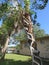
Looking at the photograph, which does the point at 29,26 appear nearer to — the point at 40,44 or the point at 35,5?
the point at 35,5

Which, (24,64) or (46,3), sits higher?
(46,3)

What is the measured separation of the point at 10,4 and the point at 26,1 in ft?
5.18

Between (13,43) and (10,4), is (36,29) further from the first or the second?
(10,4)

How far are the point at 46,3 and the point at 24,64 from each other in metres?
10.8

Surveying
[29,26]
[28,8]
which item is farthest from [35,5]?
[29,26]

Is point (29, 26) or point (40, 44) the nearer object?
point (29, 26)

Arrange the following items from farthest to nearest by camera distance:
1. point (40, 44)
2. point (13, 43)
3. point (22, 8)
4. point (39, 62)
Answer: point (13, 43)
point (40, 44)
point (22, 8)
point (39, 62)

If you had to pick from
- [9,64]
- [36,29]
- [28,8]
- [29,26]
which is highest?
[36,29]

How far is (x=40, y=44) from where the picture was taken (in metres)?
34.8

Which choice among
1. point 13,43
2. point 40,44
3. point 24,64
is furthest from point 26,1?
point 13,43

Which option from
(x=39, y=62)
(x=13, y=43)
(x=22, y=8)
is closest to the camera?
(x=39, y=62)

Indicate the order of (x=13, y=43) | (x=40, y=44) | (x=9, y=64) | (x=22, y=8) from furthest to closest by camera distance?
(x=13, y=43), (x=40, y=44), (x=9, y=64), (x=22, y=8)

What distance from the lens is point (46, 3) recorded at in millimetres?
13523

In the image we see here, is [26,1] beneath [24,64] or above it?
above
